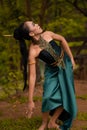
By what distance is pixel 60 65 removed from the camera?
6770 millimetres

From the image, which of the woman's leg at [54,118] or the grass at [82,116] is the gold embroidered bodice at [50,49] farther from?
the grass at [82,116]

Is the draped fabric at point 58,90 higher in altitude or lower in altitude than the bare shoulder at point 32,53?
lower

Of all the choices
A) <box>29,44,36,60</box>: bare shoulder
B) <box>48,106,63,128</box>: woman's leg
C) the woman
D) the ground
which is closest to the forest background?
the ground

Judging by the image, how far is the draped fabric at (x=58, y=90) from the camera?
6676 mm

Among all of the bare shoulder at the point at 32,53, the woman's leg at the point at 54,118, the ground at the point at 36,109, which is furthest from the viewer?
the ground at the point at 36,109

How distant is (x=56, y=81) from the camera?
6770mm

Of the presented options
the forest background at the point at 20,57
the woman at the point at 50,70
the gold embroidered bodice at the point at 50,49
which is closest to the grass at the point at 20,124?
the forest background at the point at 20,57

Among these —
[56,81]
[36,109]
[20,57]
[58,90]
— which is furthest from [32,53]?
[20,57]

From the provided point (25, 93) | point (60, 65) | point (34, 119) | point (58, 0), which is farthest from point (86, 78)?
point (60, 65)

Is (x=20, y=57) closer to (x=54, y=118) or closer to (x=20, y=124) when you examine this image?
(x=20, y=124)

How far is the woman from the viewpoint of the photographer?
6.64 m

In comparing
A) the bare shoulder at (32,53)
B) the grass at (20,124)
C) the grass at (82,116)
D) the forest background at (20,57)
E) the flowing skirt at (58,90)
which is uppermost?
the bare shoulder at (32,53)

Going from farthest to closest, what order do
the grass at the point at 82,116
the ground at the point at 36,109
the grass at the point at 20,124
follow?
the grass at the point at 82,116
the ground at the point at 36,109
the grass at the point at 20,124

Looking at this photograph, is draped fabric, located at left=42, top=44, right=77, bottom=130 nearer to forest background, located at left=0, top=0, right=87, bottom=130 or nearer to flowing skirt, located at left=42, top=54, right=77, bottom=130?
flowing skirt, located at left=42, top=54, right=77, bottom=130
